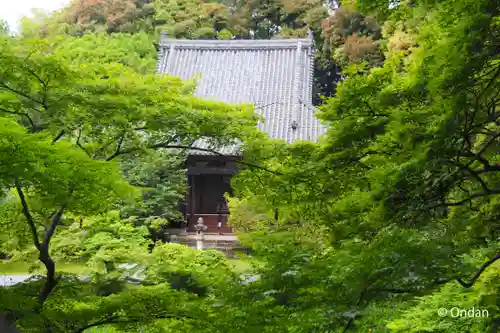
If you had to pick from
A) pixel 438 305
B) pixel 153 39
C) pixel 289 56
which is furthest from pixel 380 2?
pixel 153 39

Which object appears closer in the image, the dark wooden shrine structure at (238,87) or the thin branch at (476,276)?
the thin branch at (476,276)

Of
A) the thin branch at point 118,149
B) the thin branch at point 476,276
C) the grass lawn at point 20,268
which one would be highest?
the thin branch at point 118,149

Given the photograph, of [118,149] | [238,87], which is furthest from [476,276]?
[238,87]

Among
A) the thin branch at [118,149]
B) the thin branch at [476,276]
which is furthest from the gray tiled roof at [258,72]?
the thin branch at [476,276]

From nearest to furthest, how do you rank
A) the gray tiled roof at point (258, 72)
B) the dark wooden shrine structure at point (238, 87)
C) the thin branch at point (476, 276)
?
the thin branch at point (476, 276), the dark wooden shrine structure at point (238, 87), the gray tiled roof at point (258, 72)

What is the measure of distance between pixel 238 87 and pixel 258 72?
3.92 feet

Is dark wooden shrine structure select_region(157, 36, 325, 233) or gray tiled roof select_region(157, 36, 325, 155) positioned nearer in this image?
dark wooden shrine structure select_region(157, 36, 325, 233)

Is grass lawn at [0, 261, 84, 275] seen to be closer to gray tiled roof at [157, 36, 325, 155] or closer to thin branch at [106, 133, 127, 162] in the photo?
gray tiled roof at [157, 36, 325, 155]

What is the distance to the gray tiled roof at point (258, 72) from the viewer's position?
17.7 meters

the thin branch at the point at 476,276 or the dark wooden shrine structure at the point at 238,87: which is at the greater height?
the dark wooden shrine structure at the point at 238,87

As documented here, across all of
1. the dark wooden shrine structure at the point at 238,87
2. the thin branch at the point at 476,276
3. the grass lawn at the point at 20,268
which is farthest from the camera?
the dark wooden shrine structure at the point at 238,87

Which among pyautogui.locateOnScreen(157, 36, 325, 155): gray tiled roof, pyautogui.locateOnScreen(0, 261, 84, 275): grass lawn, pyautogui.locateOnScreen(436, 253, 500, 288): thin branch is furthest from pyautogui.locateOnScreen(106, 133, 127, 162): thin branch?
pyautogui.locateOnScreen(157, 36, 325, 155): gray tiled roof

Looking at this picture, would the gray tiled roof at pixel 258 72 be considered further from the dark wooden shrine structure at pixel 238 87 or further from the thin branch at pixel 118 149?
the thin branch at pixel 118 149

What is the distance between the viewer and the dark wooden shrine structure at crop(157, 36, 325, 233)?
17031mm
